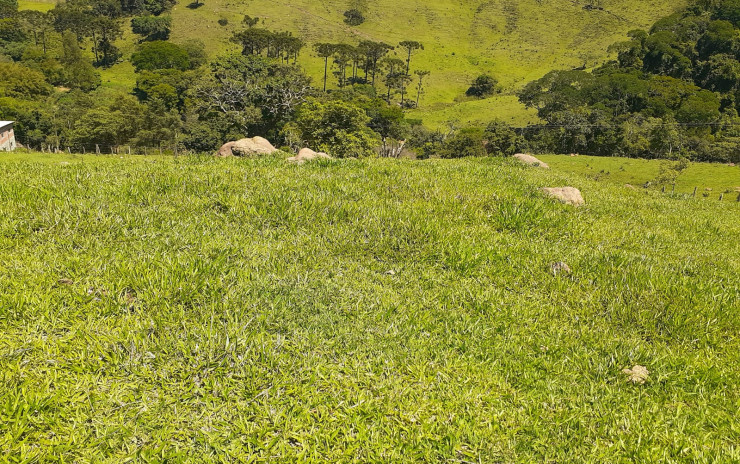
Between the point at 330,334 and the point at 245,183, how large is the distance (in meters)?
4.93

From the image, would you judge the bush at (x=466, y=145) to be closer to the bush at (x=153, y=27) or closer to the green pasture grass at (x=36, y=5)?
the bush at (x=153, y=27)

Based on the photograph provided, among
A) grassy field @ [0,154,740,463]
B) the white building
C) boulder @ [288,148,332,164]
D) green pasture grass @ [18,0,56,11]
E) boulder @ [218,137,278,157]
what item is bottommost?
the white building

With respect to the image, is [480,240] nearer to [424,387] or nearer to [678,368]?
[678,368]

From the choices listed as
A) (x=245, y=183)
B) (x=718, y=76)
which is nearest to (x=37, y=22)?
(x=245, y=183)

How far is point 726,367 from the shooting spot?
4.77 metres

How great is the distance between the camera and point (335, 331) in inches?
185

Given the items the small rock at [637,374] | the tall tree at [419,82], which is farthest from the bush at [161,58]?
the small rock at [637,374]

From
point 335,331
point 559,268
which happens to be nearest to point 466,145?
point 559,268

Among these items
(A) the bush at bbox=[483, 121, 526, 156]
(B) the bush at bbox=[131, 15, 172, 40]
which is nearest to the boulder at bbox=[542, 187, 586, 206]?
(A) the bush at bbox=[483, 121, 526, 156]

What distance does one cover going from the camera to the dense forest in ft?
261

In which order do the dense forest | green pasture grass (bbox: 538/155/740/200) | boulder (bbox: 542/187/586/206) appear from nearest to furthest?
Answer: boulder (bbox: 542/187/586/206)
green pasture grass (bbox: 538/155/740/200)
the dense forest

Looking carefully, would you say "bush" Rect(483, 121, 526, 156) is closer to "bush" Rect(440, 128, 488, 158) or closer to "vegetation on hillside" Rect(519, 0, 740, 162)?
"bush" Rect(440, 128, 488, 158)

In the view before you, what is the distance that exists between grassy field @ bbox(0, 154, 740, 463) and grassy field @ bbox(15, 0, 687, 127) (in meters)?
128

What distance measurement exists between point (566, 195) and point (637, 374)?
6592mm
